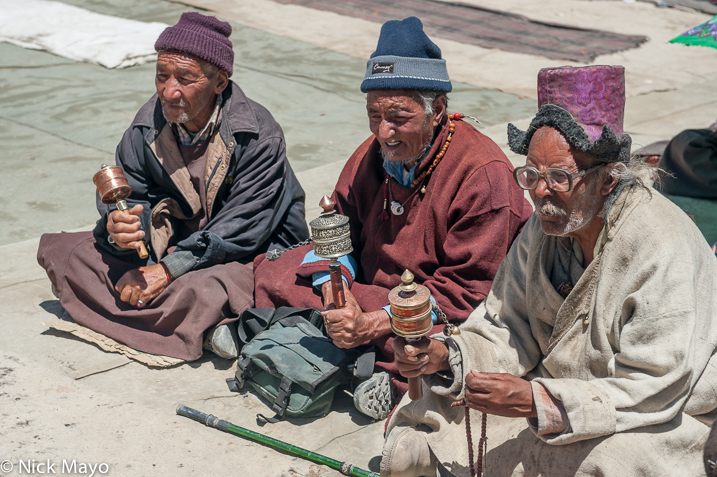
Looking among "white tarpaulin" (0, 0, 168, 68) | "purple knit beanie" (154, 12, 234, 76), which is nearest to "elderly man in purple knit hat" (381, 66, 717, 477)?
"purple knit beanie" (154, 12, 234, 76)

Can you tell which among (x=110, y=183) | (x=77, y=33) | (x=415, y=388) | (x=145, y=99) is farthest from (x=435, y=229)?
(x=77, y=33)

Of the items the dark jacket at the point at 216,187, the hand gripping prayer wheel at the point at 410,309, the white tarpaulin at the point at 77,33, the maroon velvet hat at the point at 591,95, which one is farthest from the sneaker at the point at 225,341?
the white tarpaulin at the point at 77,33

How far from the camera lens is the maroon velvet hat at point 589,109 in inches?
96.9

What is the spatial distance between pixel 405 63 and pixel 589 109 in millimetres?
1092

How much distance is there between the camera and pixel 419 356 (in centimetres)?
267

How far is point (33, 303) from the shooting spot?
434cm

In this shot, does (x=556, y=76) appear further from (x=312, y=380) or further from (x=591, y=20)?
(x=591, y=20)

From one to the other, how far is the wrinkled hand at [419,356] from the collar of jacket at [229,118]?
173 cm

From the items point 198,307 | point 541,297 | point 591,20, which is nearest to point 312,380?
point 198,307

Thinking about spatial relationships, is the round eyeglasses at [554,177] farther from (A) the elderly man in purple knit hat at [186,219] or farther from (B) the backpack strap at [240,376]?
(A) the elderly man in purple knit hat at [186,219]

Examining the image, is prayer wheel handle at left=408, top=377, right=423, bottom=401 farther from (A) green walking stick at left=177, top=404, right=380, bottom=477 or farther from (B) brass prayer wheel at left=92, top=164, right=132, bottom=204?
(B) brass prayer wheel at left=92, top=164, right=132, bottom=204

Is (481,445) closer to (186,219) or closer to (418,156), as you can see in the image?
(418,156)

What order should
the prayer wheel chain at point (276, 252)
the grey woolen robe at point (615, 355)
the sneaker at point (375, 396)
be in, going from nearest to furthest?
the grey woolen robe at point (615, 355)
the sneaker at point (375, 396)
the prayer wheel chain at point (276, 252)

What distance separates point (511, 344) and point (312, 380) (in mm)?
905
